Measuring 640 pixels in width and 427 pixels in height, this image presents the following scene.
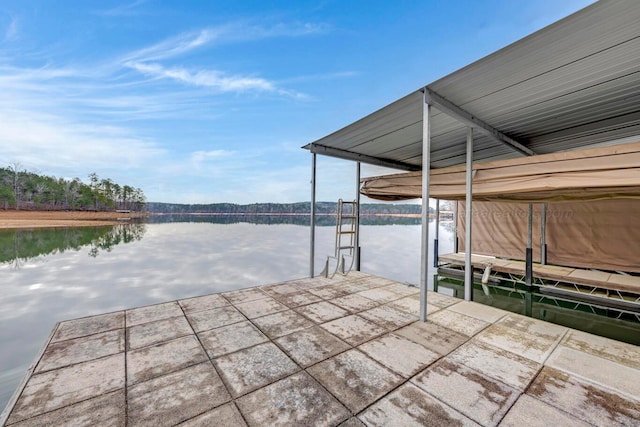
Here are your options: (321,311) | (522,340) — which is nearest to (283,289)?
(321,311)

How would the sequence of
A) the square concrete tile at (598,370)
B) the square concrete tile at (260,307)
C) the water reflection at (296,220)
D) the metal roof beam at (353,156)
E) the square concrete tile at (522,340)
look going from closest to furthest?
the square concrete tile at (598,370) < the square concrete tile at (522,340) < the square concrete tile at (260,307) < the metal roof beam at (353,156) < the water reflection at (296,220)

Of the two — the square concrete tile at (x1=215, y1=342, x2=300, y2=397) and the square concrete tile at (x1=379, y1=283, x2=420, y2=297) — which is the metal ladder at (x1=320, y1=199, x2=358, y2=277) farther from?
the square concrete tile at (x1=215, y1=342, x2=300, y2=397)

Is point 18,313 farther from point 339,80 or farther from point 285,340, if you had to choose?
point 339,80

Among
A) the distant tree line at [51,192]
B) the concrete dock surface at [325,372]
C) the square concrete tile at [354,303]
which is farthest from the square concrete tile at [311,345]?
the distant tree line at [51,192]

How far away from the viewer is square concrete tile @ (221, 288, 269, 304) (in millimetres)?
3803

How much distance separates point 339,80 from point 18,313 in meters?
13.3

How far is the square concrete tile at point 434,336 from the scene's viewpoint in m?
2.42

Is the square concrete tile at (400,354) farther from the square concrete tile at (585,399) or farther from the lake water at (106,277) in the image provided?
the lake water at (106,277)

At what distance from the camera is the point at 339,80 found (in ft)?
41.2

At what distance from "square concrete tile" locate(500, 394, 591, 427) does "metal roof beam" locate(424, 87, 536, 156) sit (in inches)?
114

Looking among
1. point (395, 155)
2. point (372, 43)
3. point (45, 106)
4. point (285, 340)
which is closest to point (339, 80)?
point (372, 43)

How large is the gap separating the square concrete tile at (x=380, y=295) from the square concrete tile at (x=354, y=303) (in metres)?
0.11

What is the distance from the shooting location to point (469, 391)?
1767mm

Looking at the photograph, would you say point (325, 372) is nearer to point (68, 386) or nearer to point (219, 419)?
point (219, 419)
